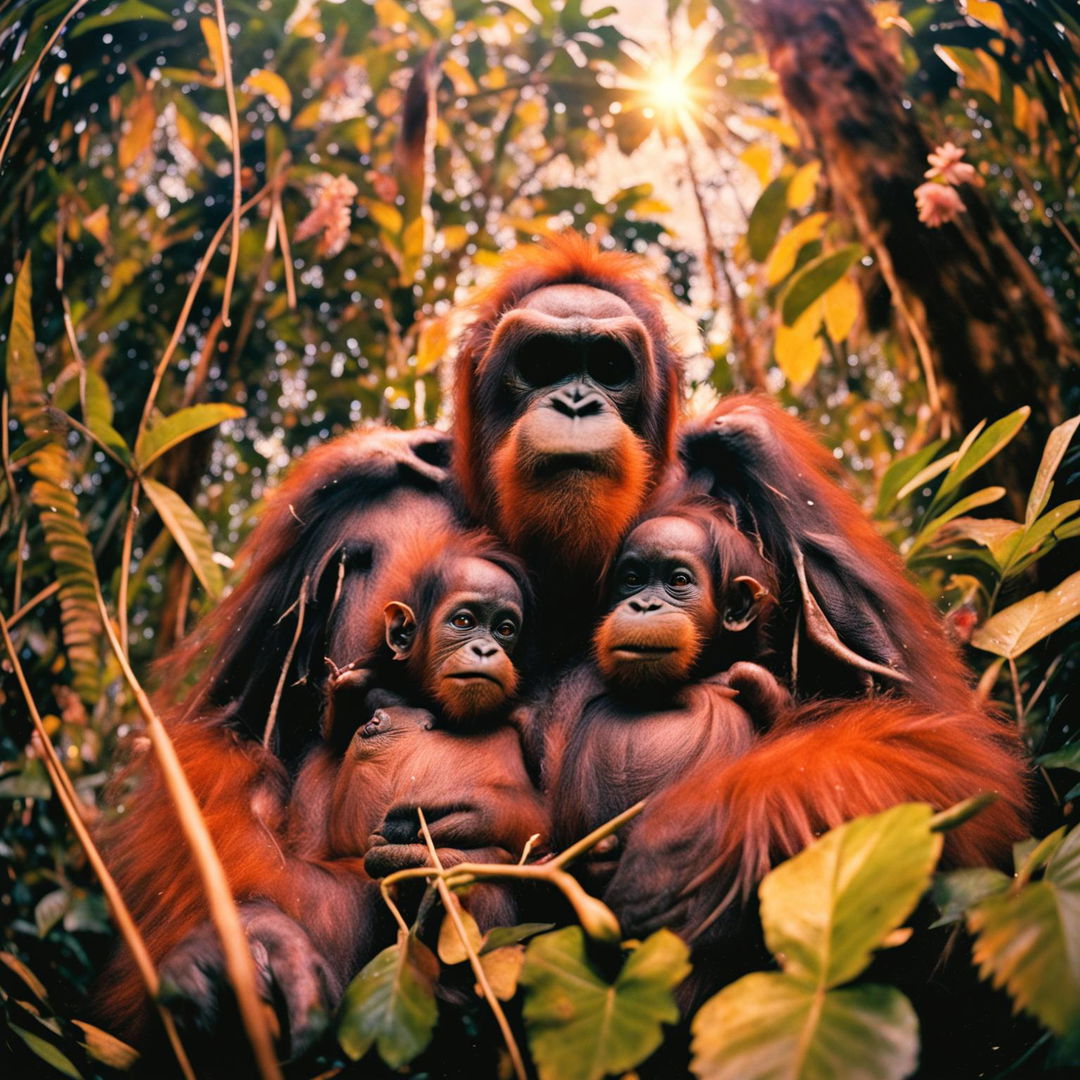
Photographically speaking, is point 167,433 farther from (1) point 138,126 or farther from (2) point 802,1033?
(2) point 802,1033

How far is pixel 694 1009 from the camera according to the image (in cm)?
160

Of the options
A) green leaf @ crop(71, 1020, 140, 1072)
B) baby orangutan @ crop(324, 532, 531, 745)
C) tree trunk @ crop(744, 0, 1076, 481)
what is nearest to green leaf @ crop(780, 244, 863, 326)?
tree trunk @ crop(744, 0, 1076, 481)

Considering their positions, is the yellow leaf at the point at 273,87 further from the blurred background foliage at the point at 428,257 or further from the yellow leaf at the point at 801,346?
the yellow leaf at the point at 801,346

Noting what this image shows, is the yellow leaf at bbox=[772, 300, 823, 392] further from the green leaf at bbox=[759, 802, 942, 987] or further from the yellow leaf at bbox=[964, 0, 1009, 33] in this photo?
the green leaf at bbox=[759, 802, 942, 987]

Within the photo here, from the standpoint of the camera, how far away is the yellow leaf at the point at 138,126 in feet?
12.0

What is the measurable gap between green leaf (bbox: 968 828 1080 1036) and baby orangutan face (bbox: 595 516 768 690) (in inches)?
32.3

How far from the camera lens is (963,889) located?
1.35 m

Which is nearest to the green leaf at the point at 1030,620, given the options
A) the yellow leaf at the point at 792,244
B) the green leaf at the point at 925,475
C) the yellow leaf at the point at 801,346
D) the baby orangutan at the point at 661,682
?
the baby orangutan at the point at 661,682

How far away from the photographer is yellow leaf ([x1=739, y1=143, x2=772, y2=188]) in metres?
3.94

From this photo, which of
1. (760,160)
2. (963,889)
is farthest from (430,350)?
(963,889)

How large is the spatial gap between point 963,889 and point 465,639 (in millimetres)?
980

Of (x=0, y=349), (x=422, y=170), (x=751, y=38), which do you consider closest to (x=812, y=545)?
(x=0, y=349)

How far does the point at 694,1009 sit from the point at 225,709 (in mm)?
1241

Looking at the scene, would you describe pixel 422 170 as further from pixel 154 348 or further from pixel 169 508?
pixel 169 508
